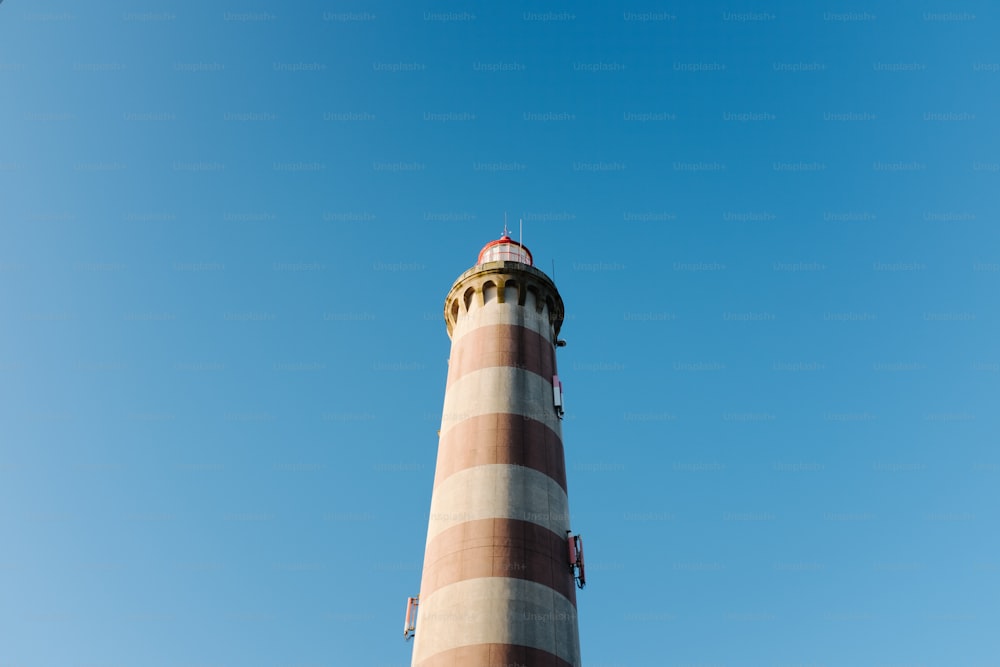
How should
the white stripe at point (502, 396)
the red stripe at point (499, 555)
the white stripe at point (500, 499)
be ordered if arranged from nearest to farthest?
1. the red stripe at point (499, 555)
2. the white stripe at point (500, 499)
3. the white stripe at point (502, 396)

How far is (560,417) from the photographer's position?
2583 centimetres

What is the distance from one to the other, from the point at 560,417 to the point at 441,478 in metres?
4.73

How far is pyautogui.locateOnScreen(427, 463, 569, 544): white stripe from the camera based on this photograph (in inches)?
871

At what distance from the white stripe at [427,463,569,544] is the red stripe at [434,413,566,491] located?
0.29 meters

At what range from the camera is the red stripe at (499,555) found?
20.9 metres

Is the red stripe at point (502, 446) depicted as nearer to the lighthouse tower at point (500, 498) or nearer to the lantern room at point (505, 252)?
the lighthouse tower at point (500, 498)

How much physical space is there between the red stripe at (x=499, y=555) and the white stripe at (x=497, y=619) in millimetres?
271

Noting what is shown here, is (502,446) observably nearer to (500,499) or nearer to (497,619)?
(500,499)

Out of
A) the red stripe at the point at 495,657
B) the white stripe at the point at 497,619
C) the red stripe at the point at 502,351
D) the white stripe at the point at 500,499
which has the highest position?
the red stripe at the point at 502,351

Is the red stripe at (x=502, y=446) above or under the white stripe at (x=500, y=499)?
above

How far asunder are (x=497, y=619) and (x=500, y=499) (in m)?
3.62

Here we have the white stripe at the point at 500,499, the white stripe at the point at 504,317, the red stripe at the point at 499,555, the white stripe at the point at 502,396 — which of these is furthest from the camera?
the white stripe at the point at 504,317

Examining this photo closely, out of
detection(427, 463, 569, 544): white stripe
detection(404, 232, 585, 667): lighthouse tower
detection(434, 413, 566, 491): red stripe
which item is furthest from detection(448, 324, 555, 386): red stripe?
detection(427, 463, 569, 544): white stripe

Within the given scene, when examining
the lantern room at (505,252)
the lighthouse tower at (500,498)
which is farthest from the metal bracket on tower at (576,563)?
the lantern room at (505,252)
